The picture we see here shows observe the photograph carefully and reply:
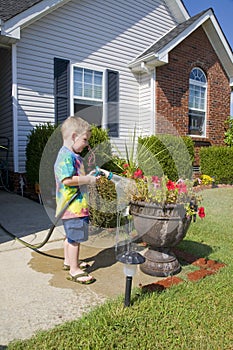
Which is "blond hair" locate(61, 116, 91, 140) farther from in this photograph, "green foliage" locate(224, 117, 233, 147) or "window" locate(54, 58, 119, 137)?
"green foliage" locate(224, 117, 233, 147)

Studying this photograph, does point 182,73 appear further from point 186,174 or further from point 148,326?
point 148,326

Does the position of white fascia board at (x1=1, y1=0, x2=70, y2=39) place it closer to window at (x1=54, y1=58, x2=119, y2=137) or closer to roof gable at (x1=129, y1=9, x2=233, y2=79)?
window at (x1=54, y1=58, x2=119, y2=137)

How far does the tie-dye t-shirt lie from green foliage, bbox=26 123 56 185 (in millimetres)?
3454

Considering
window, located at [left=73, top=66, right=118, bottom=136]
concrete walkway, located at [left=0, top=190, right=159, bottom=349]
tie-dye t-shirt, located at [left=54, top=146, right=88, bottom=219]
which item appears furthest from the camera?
window, located at [left=73, top=66, right=118, bottom=136]

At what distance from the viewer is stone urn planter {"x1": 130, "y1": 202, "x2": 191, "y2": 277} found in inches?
102

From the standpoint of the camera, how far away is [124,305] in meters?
2.13

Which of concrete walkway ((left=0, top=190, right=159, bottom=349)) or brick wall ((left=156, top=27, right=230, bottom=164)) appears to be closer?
concrete walkway ((left=0, top=190, right=159, bottom=349))

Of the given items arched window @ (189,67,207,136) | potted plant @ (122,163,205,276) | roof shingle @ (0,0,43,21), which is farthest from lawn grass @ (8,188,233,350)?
arched window @ (189,67,207,136)

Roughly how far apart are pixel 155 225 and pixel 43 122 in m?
5.39

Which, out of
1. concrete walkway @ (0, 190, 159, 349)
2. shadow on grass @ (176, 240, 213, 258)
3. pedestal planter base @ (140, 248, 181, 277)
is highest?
pedestal planter base @ (140, 248, 181, 277)

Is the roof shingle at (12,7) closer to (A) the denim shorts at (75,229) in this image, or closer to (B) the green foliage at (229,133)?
(A) the denim shorts at (75,229)

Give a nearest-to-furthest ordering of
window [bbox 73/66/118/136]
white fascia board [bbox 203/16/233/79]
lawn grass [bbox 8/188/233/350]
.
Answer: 1. lawn grass [bbox 8/188/233/350]
2. window [bbox 73/66/118/136]
3. white fascia board [bbox 203/16/233/79]

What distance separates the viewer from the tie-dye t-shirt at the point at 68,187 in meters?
2.38

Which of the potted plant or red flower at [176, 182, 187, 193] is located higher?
red flower at [176, 182, 187, 193]
